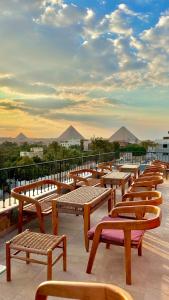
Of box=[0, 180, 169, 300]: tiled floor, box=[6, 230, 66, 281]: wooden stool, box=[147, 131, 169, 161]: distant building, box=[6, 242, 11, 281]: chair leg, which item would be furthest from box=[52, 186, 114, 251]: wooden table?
box=[147, 131, 169, 161]: distant building

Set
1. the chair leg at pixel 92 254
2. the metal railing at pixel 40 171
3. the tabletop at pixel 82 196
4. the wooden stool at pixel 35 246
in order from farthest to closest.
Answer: the metal railing at pixel 40 171 → the tabletop at pixel 82 196 → the chair leg at pixel 92 254 → the wooden stool at pixel 35 246

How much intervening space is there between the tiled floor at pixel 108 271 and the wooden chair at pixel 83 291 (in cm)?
99

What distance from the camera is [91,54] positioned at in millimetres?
10461

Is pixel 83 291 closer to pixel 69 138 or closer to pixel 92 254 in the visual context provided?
pixel 92 254

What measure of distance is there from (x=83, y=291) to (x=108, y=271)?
5.12 feet

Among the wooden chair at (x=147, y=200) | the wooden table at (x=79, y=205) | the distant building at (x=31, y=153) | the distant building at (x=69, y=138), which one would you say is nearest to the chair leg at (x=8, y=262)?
the wooden table at (x=79, y=205)

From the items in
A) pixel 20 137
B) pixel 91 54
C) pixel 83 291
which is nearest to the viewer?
pixel 83 291

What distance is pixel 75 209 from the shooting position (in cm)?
369

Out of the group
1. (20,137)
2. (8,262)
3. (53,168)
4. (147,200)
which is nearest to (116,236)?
(147,200)

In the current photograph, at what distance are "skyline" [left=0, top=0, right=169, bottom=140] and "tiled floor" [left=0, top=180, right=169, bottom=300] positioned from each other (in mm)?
6259

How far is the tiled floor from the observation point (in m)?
2.58

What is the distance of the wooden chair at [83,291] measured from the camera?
4.68 feet

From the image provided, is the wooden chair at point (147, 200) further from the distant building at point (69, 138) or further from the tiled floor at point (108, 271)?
the distant building at point (69, 138)

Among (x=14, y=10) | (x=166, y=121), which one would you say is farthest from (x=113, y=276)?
(x=166, y=121)
